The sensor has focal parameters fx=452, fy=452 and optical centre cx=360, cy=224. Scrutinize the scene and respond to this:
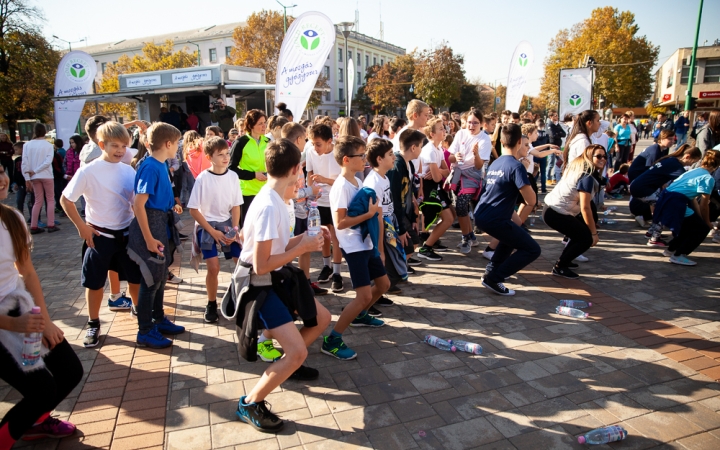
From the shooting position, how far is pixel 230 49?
63.2m

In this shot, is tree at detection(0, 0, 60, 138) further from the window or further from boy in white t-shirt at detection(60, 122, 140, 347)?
the window

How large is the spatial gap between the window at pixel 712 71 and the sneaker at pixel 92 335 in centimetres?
6031

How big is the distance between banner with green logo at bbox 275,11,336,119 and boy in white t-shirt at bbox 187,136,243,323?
430 cm

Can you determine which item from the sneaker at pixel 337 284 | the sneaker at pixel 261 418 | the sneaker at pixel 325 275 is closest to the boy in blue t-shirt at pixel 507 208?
the sneaker at pixel 337 284

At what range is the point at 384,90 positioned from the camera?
56875 mm

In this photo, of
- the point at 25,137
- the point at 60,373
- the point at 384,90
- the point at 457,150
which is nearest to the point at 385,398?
the point at 60,373

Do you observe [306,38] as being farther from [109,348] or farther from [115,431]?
[115,431]

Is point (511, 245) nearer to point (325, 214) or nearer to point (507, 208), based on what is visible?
point (507, 208)

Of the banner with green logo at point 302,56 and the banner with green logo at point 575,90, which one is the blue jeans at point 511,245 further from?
the banner with green logo at point 575,90

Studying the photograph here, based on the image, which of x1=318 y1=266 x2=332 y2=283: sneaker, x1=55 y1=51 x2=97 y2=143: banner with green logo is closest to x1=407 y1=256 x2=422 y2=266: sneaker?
x1=318 y1=266 x2=332 y2=283: sneaker

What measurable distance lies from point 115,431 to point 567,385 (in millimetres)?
3126

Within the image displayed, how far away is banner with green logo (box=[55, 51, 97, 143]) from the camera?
46.1 feet

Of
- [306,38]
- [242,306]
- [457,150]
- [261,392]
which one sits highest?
[306,38]

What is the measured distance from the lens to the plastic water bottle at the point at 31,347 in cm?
237
